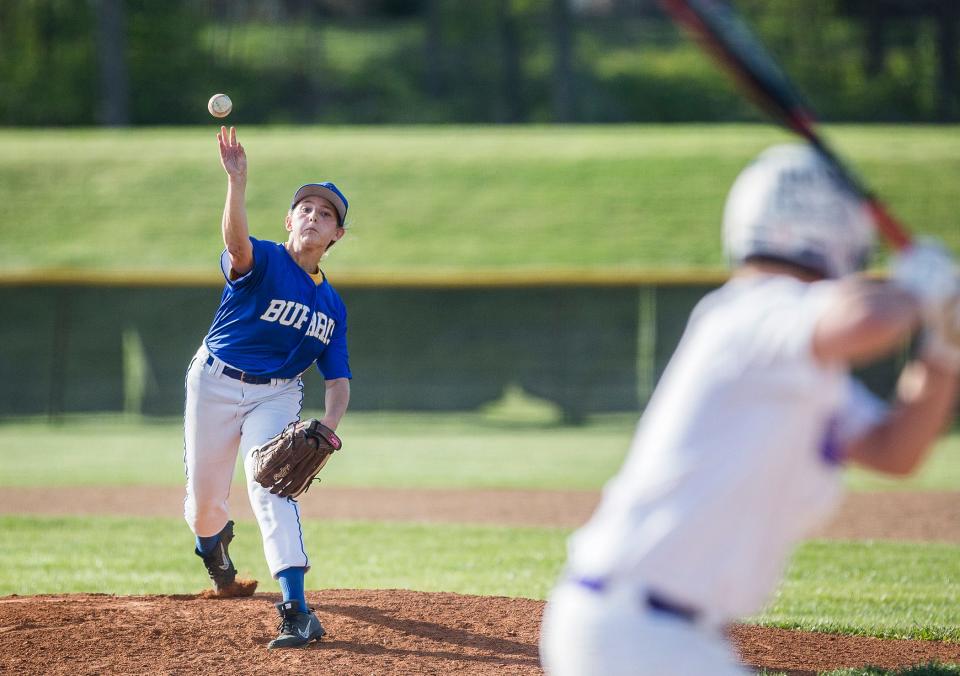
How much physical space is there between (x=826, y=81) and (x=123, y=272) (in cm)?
2252

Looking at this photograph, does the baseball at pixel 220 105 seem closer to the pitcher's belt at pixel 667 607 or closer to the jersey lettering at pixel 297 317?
the jersey lettering at pixel 297 317

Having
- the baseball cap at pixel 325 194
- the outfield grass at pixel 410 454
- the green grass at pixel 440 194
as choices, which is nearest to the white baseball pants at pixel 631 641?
the baseball cap at pixel 325 194

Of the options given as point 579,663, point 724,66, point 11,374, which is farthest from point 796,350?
point 11,374

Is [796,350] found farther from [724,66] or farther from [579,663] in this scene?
[724,66]

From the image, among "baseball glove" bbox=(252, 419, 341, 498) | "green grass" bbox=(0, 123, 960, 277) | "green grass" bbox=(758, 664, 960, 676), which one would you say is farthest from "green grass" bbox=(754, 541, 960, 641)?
"green grass" bbox=(0, 123, 960, 277)

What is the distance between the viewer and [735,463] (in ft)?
7.54

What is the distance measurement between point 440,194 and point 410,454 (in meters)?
9.27

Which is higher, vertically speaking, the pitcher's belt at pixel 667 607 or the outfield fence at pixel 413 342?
the pitcher's belt at pixel 667 607

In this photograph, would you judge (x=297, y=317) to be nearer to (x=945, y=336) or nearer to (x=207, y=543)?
(x=207, y=543)

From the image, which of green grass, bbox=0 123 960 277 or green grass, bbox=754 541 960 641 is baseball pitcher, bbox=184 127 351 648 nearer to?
green grass, bbox=754 541 960 641

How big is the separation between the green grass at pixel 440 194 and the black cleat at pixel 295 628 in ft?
46.9

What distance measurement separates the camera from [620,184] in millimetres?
22172

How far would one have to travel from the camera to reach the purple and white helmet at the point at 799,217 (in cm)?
243

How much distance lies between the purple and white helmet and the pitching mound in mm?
2570
